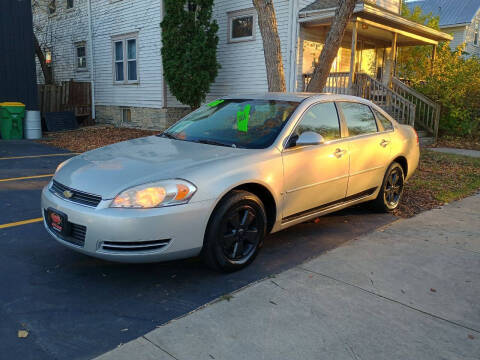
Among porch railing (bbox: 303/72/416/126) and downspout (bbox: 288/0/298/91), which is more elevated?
downspout (bbox: 288/0/298/91)

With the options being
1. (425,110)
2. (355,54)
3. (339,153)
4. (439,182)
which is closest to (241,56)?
(355,54)

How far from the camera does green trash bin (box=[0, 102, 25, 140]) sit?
13023 millimetres

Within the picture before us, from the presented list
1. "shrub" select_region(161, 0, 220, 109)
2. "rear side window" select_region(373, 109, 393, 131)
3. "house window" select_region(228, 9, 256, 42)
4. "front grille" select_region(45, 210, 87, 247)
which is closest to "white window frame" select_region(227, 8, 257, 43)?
"house window" select_region(228, 9, 256, 42)

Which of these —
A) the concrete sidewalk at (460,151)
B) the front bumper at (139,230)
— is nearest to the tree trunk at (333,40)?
the concrete sidewalk at (460,151)

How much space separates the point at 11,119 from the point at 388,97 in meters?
11.6

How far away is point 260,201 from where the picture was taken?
12.6 feet

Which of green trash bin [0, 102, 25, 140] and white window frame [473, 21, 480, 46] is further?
white window frame [473, 21, 480, 46]

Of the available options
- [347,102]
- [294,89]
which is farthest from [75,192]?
[294,89]

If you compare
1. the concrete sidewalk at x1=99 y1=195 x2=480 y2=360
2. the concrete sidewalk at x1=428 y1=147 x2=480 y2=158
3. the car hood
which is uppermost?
the car hood

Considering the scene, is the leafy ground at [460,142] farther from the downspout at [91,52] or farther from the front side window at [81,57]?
the front side window at [81,57]

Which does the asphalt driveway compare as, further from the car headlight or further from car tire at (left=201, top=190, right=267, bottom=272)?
the car headlight

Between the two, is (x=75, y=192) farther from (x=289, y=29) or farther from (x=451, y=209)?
(x=289, y=29)

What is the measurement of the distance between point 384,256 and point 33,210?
4302 mm

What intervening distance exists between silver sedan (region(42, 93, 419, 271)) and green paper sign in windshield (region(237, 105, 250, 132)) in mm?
11
